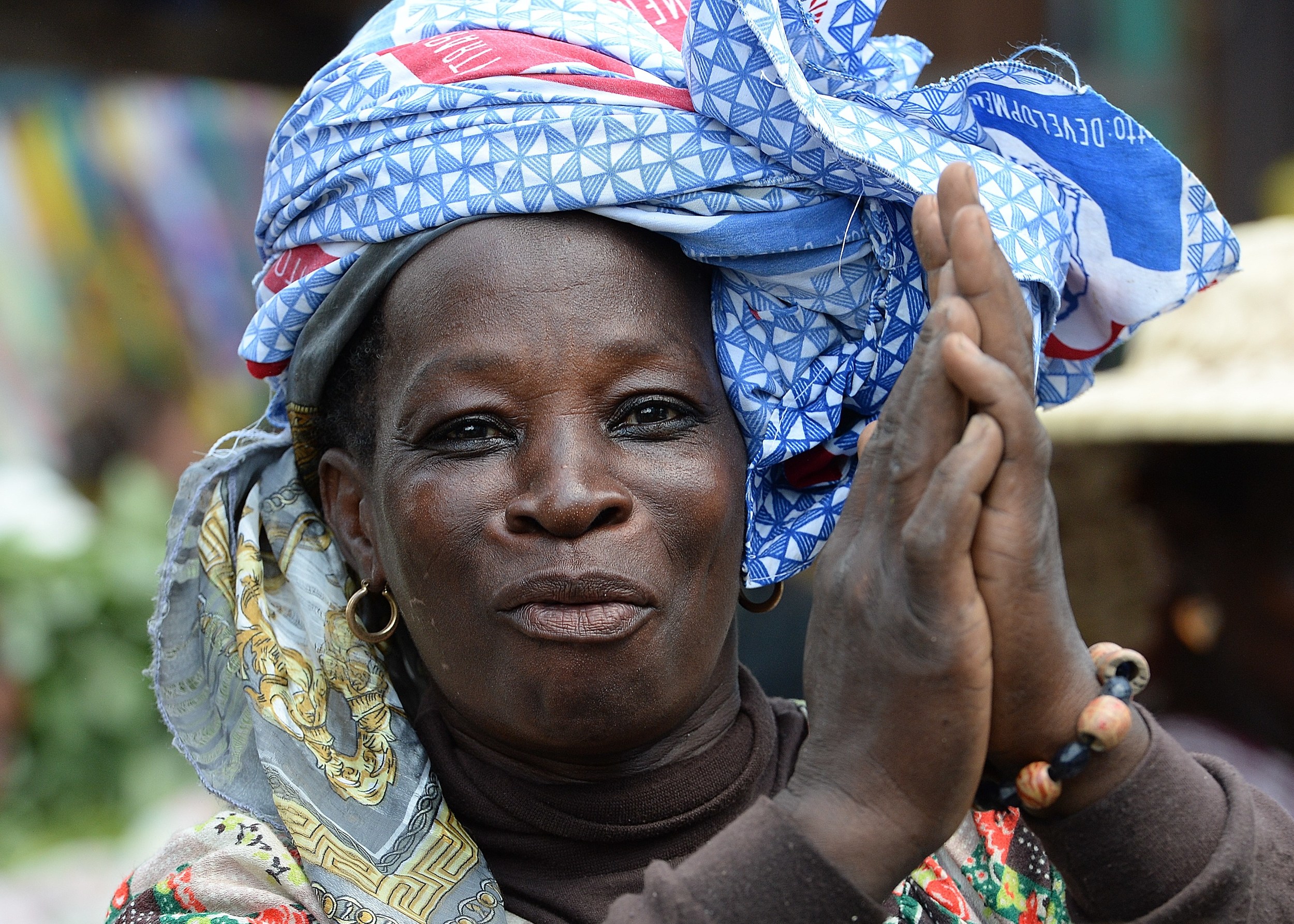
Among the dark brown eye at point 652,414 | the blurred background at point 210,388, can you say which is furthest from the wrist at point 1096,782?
the blurred background at point 210,388

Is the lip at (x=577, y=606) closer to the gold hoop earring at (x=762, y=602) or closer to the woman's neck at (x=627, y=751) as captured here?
the woman's neck at (x=627, y=751)

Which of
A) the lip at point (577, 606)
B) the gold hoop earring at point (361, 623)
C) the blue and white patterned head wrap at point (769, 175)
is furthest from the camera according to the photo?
the gold hoop earring at point (361, 623)

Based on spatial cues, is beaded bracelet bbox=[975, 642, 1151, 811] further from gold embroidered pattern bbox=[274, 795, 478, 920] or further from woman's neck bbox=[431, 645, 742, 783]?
gold embroidered pattern bbox=[274, 795, 478, 920]

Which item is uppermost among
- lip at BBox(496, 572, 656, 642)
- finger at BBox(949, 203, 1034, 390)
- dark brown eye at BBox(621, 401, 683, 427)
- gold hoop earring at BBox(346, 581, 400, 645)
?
finger at BBox(949, 203, 1034, 390)

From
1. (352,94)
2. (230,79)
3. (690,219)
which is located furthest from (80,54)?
(690,219)

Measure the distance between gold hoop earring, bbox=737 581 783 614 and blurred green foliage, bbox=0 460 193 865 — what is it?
108 inches

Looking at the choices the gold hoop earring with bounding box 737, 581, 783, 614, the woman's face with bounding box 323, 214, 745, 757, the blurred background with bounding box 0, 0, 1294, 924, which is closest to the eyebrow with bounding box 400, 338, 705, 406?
the woman's face with bounding box 323, 214, 745, 757

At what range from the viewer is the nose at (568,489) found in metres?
1.80

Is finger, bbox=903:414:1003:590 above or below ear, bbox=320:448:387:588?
above

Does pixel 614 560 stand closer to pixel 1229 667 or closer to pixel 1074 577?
pixel 1229 667

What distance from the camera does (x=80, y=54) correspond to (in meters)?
5.15

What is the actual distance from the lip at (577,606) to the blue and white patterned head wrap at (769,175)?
0.31 meters

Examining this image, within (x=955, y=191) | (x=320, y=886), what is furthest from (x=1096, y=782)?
(x=320, y=886)

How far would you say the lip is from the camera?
1803 millimetres
